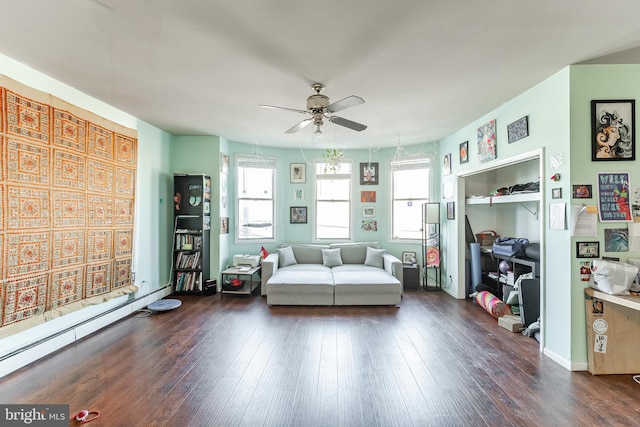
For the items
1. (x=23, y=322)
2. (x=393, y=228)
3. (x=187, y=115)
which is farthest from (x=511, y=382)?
(x=187, y=115)

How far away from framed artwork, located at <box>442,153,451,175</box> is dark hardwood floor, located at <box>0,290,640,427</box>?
257 centimetres

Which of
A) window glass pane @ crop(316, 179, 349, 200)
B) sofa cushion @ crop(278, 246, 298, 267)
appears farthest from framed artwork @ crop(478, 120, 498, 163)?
sofa cushion @ crop(278, 246, 298, 267)

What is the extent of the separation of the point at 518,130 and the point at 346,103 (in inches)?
83.7

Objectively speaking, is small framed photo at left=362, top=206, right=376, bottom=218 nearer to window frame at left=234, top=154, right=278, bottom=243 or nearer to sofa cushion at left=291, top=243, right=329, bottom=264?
sofa cushion at left=291, top=243, right=329, bottom=264

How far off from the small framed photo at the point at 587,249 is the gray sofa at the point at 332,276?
222 centimetres

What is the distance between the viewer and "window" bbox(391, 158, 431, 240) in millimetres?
5672

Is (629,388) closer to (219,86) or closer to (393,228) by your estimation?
(393,228)

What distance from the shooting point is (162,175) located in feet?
15.8

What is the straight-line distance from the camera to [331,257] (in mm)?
5418

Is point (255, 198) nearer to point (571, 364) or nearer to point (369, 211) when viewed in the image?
point (369, 211)

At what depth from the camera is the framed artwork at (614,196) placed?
2588mm

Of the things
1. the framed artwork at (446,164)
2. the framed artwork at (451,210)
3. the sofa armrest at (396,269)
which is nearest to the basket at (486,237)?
the framed artwork at (451,210)

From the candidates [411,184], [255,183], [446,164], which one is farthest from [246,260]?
[446,164]

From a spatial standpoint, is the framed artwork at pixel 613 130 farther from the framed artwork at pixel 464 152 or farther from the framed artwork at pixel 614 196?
the framed artwork at pixel 464 152
